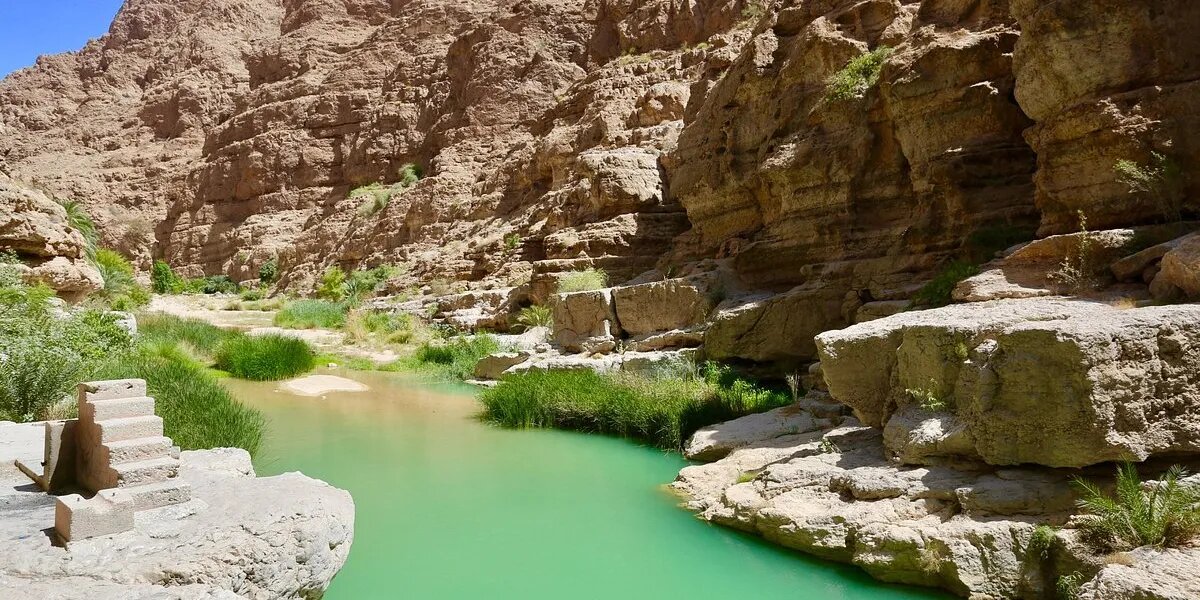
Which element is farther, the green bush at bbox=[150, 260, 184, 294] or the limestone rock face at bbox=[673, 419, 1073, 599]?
the green bush at bbox=[150, 260, 184, 294]

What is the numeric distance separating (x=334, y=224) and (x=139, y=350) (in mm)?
22392

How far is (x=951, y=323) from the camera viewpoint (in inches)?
213

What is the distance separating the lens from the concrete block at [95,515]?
326cm

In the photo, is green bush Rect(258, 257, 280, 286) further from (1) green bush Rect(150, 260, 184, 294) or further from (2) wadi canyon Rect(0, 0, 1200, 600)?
(1) green bush Rect(150, 260, 184, 294)

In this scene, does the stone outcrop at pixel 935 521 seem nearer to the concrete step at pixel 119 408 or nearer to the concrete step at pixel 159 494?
the concrete step at pixel 159 494

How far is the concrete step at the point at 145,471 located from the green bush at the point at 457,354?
10.3 metres

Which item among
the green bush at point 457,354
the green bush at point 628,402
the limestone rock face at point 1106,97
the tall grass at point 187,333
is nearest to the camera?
the limestone rock face at point 1106,97

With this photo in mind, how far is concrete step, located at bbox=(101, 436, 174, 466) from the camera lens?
12.0 feet

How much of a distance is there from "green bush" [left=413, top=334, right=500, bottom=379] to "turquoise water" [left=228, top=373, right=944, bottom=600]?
4.39 meters

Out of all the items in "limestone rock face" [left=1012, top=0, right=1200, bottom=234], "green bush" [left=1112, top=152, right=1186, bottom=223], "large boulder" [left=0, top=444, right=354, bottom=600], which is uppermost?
"limestone rock face" [left=1012, top=0, right=1200, bottom=234]

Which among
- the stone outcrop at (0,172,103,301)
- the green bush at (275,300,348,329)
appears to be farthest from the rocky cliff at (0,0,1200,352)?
the stone outcrop at (0,172,103,301)

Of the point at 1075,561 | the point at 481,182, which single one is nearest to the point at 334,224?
the point at 481,182

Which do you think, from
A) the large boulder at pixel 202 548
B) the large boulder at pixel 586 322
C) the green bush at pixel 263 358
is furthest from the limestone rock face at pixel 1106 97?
the green bush at pixel 263 358

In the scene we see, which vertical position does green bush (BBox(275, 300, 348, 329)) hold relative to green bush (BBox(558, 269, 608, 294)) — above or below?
below
